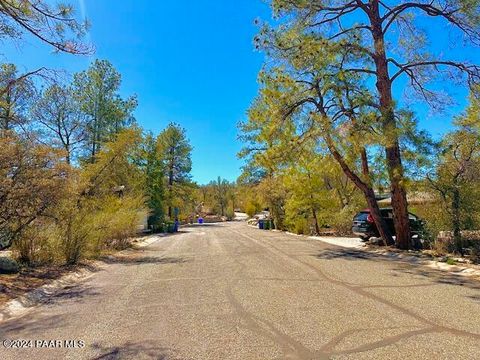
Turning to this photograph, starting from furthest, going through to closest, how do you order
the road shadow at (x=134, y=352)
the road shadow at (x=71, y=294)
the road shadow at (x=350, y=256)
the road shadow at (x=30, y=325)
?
1. the road shadow at (x=350, y=256)
2. the road shadow at (x=71, y=294)
3. the road shadow at (x=30, y=325)
4. the road shadow at (x=134, y=352)

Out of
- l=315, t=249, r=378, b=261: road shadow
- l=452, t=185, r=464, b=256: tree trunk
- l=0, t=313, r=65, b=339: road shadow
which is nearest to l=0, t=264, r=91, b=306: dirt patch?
l=0, t=313, r=65, b=339: road shadow

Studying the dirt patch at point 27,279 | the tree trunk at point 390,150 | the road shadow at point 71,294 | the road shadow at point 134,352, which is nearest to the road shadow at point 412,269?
the tree trunk at point 390,150

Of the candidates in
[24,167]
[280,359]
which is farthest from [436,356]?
[24,167]

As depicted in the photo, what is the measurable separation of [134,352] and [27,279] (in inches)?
210

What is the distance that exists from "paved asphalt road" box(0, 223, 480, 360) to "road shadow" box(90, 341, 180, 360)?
0.01m

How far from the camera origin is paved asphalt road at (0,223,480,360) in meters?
3.70

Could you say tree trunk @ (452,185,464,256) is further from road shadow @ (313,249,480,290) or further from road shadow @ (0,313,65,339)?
road shadow @ (0,313,65,339)

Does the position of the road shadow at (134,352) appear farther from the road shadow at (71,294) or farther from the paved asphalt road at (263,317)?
the road shadow at (71,294)

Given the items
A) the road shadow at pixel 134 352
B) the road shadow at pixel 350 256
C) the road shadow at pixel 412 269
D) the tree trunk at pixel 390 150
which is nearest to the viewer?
the road shadow at pixel 134 352

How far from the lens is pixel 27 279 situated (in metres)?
7.68

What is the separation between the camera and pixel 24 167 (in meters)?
7.75

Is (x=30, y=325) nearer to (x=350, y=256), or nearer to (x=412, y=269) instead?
(x=412, y=269)

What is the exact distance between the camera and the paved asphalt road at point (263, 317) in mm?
3701

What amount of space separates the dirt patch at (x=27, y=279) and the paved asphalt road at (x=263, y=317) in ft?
2.64
